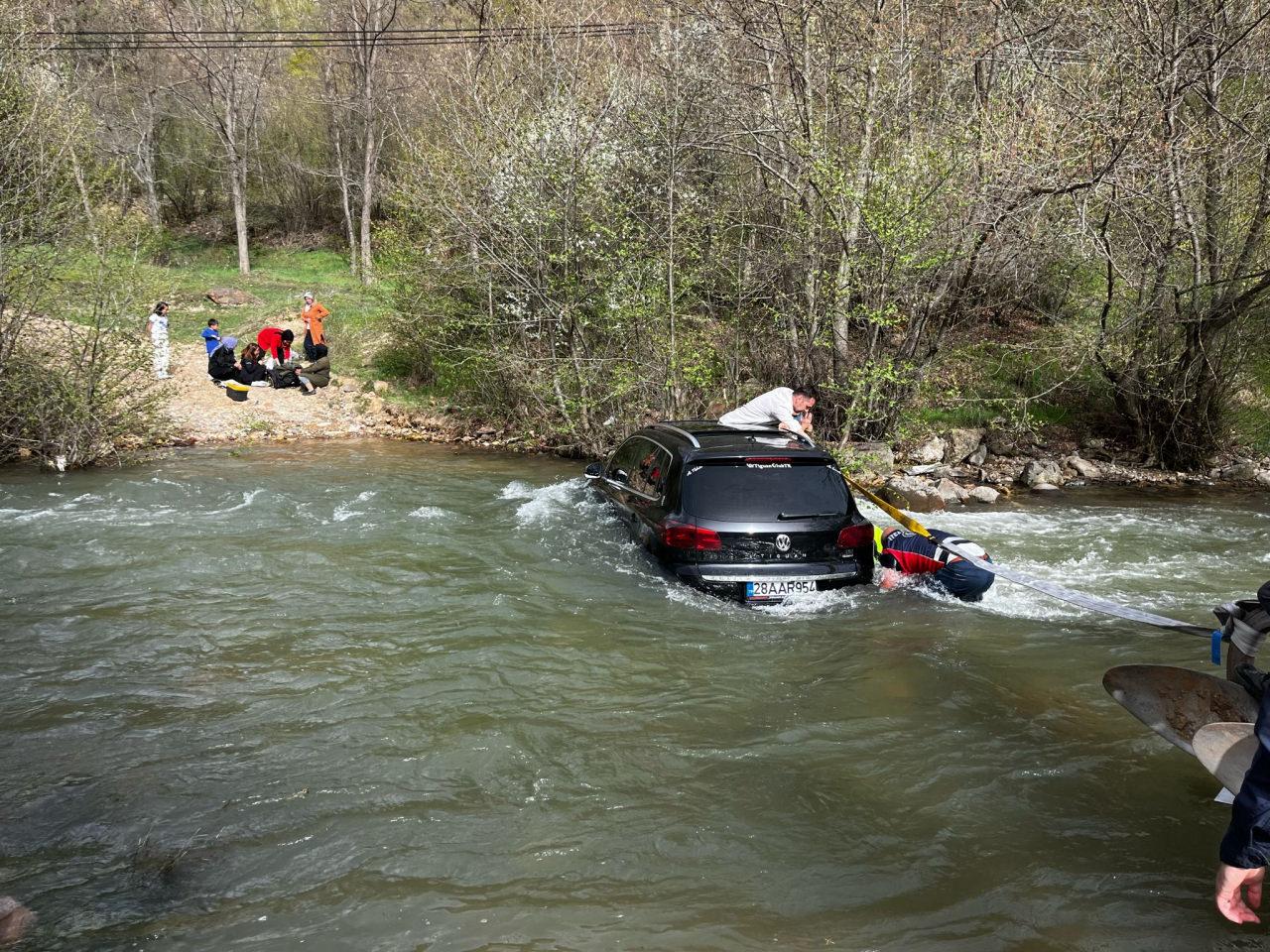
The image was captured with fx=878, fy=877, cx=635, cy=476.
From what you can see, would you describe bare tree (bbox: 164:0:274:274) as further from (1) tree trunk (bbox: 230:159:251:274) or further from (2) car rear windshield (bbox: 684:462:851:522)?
(2) car rear windshield (bbox: 684:462:851:522)

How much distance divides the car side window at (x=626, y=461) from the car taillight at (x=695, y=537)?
159 cm

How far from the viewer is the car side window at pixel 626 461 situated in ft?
29.1

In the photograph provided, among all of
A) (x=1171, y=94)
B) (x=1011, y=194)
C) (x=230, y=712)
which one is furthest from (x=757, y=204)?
(x=230, y=712)

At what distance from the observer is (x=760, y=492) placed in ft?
24.3

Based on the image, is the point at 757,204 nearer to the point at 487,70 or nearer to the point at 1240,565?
the point at 487,70

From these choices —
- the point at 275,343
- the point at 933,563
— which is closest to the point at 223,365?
the point at 275,343

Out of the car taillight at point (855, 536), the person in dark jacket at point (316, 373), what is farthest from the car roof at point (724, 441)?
the person in dark jacket at point (316, 373)

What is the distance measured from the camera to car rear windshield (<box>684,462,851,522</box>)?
287 inches

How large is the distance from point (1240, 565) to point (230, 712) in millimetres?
9751

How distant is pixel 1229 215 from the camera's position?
13.4 meters

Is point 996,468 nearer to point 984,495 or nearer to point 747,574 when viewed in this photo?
point 984,495

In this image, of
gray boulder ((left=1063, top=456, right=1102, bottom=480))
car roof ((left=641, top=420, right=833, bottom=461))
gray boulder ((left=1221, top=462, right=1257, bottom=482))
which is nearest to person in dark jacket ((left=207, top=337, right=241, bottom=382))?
car roof ((left=641, top=420, right=833, bottom=461))

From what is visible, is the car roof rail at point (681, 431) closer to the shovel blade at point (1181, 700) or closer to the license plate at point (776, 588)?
the license plate at point (776, 588)

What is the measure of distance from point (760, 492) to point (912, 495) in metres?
6.39
